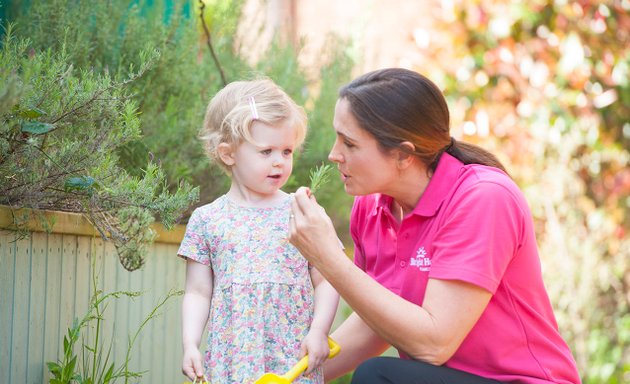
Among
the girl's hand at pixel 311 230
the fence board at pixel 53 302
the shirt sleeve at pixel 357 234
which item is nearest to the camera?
the girl's hand at pixel 311 230

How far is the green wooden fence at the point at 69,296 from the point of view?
2559 mm

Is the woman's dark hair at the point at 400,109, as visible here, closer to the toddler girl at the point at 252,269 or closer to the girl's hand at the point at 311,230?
the toddler girl at the point at 252,269

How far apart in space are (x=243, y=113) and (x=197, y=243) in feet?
1.19

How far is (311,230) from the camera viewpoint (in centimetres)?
223

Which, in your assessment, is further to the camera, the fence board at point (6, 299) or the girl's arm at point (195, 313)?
the fence board at point (6, 299)

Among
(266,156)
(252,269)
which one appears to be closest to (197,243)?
(252,269)

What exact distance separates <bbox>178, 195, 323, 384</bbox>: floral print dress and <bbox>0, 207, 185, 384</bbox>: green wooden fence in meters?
0.48

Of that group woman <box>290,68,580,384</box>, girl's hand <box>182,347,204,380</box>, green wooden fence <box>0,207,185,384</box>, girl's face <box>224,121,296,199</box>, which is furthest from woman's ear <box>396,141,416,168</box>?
green wooden fence <box>0,207,185,384</box>

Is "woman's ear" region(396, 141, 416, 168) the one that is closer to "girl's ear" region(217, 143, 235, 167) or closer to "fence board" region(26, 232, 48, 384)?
"girl's ear" region(217, 143, 235, 167)

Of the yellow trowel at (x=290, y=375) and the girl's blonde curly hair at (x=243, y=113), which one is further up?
the girl's blonde curly hair at (x=243, y=113)

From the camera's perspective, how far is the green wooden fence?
2559 millimetres

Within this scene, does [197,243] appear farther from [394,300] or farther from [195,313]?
[394,300]

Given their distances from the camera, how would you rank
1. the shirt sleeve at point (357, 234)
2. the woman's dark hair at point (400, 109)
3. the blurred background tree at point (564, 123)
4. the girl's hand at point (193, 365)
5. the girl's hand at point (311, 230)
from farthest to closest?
the blurred background tree at point (564, 123)
the shirt sleeve at point (357, 234)
the woman's dark hair at point (400, 109)
the girl's hand at point (193, 365)
the girl's hand at point (311, 230)

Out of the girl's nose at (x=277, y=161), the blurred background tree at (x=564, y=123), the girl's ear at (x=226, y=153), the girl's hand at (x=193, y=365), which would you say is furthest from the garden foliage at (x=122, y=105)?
the blurred background tree at (x=564, y=123)
